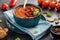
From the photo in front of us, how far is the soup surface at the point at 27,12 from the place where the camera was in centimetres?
90

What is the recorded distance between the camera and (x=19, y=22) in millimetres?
910

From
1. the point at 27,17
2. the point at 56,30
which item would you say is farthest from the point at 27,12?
the point at 56,30

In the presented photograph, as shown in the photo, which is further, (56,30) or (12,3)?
(12,3)

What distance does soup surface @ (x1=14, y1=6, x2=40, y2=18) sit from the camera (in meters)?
0.90

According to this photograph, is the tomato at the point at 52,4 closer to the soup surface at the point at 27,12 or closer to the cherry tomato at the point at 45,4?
the cherry tomato at the point at 45,4

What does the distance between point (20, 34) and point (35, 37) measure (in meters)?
0.09

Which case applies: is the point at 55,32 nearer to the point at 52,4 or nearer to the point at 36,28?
the point at 36,28

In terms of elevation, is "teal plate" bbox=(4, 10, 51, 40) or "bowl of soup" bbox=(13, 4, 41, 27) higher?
"bowl of soup" bbox=(13, 4, 41, 27)

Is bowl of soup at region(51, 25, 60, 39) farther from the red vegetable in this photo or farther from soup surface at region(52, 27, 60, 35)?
the red vegetable

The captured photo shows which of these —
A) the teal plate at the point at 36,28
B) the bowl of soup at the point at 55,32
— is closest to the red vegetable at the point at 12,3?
the teal plate at the point at 36,28

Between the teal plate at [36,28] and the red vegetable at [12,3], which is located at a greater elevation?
the red vegetable at [12,3]

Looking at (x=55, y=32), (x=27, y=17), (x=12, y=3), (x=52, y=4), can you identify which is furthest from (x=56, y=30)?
(x=12, y=3)

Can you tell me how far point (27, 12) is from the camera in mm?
907

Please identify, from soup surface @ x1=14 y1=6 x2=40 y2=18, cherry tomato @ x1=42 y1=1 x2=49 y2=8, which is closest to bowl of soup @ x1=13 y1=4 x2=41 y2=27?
soup surface @ x1=14 y1=6 x2=40 y2=18
